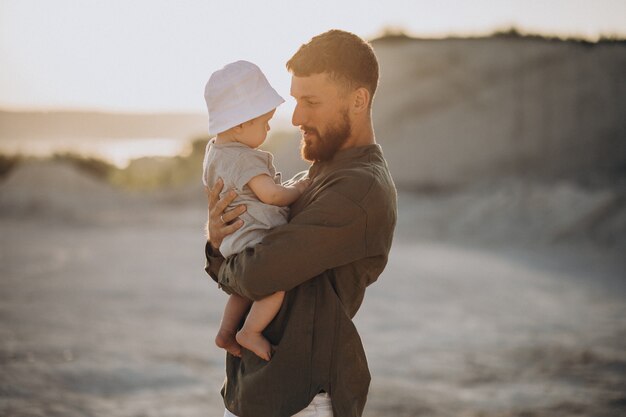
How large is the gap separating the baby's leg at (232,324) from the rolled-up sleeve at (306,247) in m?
0.29

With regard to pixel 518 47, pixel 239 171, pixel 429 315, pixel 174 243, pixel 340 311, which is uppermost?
pixel 518 47

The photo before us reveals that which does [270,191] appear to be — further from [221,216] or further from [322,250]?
[322,250]

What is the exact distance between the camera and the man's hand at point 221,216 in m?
2.82

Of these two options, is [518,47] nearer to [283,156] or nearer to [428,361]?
[283,156]

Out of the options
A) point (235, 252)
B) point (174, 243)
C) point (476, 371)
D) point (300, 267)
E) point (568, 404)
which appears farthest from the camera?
point (174, 243)

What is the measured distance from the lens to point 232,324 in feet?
9.72

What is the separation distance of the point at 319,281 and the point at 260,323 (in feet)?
0.83

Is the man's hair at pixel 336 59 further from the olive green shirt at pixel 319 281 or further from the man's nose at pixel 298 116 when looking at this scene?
the olive green shirt at pixel 319 281

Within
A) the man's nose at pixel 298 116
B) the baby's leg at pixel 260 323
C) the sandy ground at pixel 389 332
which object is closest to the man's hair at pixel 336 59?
the man's nose at pixel 298 116

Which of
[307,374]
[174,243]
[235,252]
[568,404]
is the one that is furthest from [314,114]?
[174,243]

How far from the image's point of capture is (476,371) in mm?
7605

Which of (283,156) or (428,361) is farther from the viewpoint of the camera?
(283,156)

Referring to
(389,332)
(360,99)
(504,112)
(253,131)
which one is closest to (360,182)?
(360,99)

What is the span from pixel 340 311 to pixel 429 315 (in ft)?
24.7
